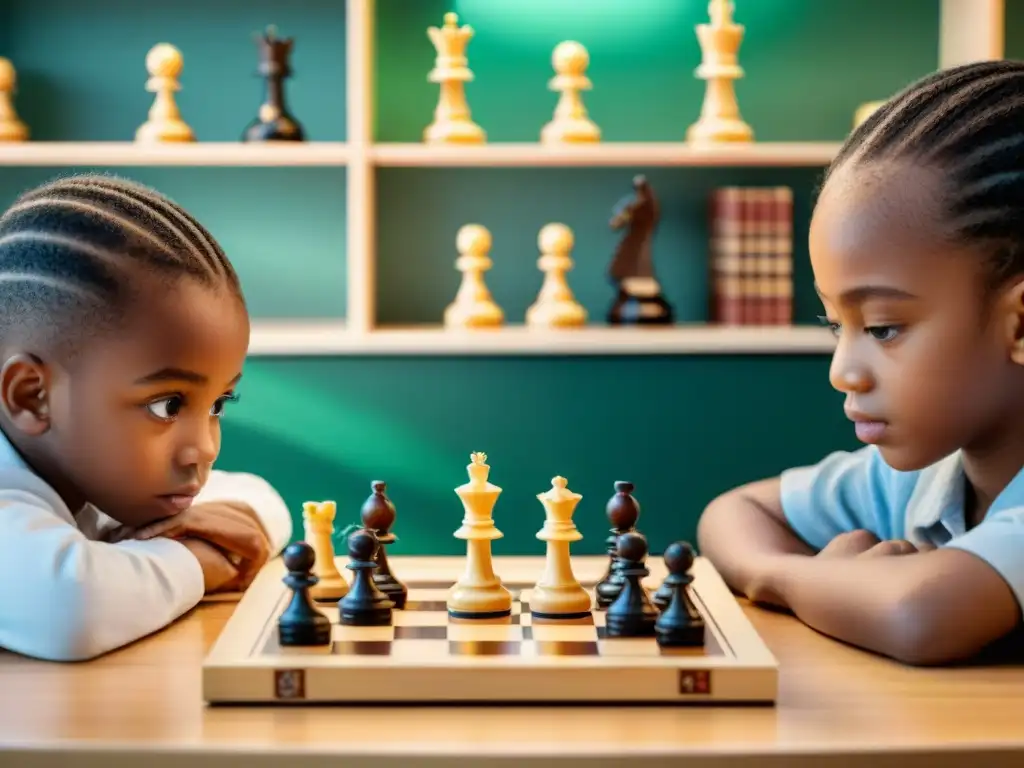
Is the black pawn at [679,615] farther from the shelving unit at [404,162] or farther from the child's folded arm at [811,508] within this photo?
the shelving unit at [404,162]

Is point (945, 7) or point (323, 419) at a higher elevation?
point (945, 7)

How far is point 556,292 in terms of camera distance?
3342mm

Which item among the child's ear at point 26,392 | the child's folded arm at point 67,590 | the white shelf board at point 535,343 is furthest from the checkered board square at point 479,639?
the white shelf board at point 535,343

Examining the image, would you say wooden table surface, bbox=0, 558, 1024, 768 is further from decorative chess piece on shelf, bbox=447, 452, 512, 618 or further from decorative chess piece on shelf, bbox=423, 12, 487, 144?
decorative chess piece on shelf, bbox=423, 12, 487, 144

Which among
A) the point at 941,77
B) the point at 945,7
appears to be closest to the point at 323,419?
the point at 945,7

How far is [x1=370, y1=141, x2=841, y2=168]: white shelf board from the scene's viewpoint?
328 cm

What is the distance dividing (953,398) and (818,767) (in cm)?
48

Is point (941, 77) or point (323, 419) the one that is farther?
point (323, 419)

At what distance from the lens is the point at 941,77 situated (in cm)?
139

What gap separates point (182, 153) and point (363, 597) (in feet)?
7.36

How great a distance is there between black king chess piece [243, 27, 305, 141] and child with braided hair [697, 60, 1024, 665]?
215 cm

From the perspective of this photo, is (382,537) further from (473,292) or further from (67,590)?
(473,292)

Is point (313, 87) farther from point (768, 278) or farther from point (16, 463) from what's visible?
point (16, 463)

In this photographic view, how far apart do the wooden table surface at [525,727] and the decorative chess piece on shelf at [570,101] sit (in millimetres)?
2308
